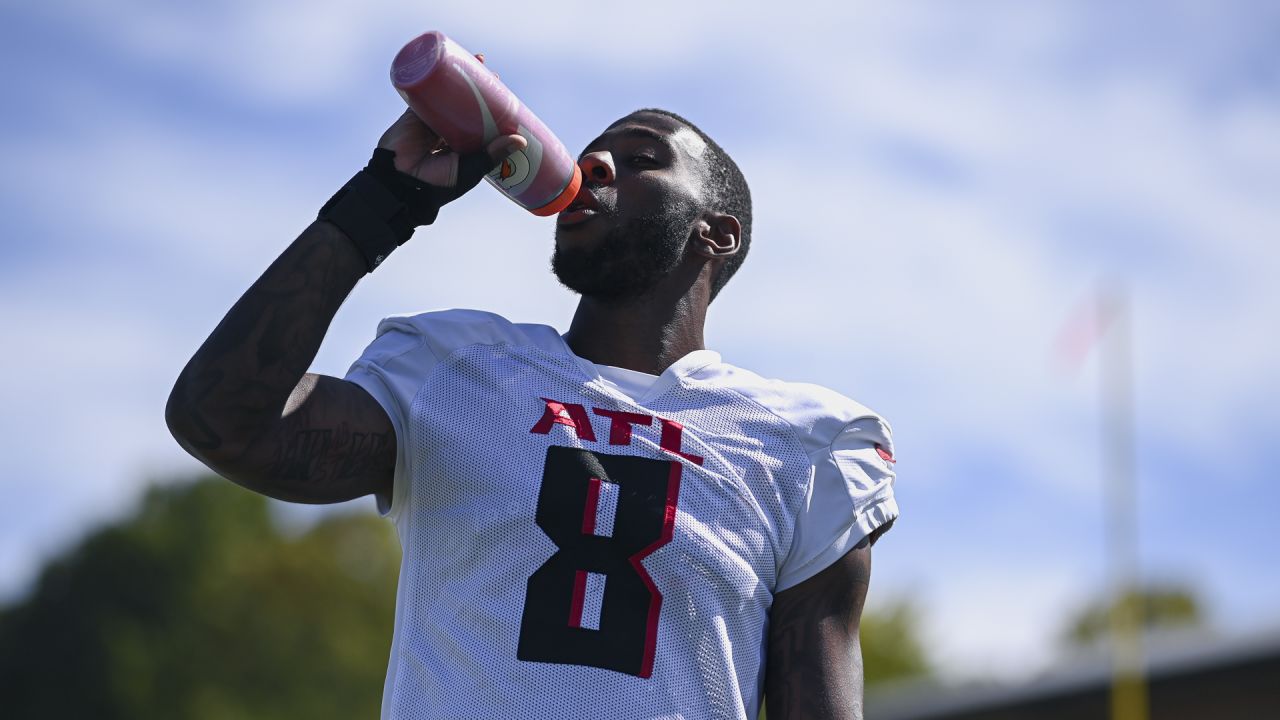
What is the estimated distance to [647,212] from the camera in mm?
3158

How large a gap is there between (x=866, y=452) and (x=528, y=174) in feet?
2.75

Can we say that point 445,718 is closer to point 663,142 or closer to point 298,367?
point 298,367

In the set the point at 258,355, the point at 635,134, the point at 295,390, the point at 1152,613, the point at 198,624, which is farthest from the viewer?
the point at 1152,613

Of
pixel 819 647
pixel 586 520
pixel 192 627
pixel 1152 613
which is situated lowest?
pixel 819 647

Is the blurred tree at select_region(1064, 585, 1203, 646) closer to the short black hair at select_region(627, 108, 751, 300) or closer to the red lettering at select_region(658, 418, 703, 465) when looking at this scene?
the short black hair at select_region(627, 108, 751, 300)

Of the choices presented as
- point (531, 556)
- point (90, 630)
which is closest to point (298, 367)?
point (531, 556)

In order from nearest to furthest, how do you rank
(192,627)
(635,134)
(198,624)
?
1. (635,134)
2. (192,627)
3. (198,624)

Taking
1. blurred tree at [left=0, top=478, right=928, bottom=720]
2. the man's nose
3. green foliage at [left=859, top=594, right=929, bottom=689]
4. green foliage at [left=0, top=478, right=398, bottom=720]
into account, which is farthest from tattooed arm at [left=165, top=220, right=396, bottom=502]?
green foliage at [left=859, top=594, right=929, bottom=689]

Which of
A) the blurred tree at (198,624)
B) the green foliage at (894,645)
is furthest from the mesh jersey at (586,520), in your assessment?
the green foliage at (894,645)

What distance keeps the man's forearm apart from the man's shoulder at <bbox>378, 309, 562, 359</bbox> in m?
0.31

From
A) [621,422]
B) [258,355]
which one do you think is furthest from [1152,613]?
[258,355]

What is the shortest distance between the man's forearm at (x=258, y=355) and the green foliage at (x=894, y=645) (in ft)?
121

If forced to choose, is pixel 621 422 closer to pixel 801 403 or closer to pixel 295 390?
pixel 801 403

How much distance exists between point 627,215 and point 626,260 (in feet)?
0.30
